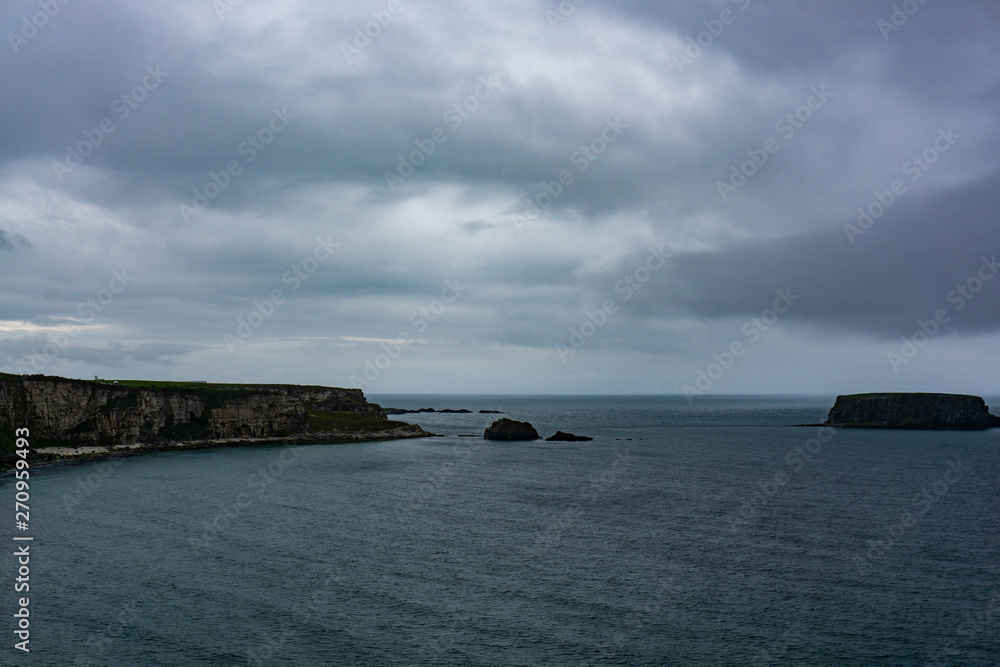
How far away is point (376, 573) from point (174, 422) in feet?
392

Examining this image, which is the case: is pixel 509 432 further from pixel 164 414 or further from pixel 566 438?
pixel 164 414

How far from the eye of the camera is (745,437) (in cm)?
17550

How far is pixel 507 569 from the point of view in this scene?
49562 millimetres

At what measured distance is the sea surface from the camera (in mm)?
36062

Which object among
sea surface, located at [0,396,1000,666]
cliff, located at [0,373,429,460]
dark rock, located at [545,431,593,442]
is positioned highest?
cliff, located at [0,373,429,460]

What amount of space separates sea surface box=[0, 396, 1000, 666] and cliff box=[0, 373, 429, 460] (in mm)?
28692

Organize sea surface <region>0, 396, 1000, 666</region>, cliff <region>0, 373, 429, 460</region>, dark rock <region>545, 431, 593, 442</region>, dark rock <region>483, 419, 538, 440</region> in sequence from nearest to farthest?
sea surface <region>0, 396, 1000, 666</region> < cliff <region>0, 373, 429, 460</region> < dark rock <region>545, 431, 593, 442</region> < dark rock <region>483, 419, 538, 440</region>

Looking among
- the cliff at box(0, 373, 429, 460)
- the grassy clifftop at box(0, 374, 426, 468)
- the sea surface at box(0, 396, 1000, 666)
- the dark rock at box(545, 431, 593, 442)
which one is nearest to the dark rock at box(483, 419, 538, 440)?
the dark rock at box(545, 431, 593, 442)

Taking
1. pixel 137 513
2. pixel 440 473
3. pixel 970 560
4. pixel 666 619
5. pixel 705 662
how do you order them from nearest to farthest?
pixel 705 662 → pixel 666 619 → pixel 970 560 → pixel 137 513 → pixel 440 473

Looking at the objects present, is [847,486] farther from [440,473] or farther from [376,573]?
[376,573]

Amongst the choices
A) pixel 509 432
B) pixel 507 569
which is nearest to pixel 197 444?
pixel 509 432

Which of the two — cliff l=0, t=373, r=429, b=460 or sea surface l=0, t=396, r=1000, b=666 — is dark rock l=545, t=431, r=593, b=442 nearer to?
cliff l=0, t=373, r=429, b=460

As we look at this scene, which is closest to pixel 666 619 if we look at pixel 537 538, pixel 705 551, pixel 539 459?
pixel 705 551

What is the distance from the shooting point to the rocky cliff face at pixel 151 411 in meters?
118
